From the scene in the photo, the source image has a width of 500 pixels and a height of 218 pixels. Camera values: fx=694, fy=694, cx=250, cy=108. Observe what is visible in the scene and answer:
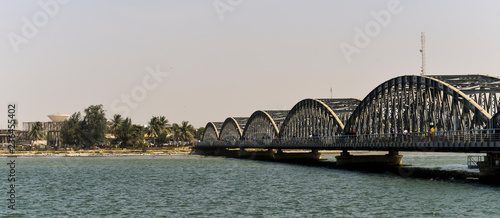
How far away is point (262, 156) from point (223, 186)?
306ft

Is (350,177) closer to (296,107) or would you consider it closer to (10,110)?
(10,110)

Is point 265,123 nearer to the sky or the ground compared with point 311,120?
nearer to the sky

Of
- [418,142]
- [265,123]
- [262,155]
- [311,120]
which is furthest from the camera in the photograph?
[265,123]

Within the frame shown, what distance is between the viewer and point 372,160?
109 meters

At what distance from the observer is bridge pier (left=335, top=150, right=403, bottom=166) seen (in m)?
109

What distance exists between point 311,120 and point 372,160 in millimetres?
32969

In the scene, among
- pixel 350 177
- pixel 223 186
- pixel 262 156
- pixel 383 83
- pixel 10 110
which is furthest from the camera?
pixel 262 156

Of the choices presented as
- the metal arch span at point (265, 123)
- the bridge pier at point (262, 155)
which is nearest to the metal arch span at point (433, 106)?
the bridge pier at point (262, 155)

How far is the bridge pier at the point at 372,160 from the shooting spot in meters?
109

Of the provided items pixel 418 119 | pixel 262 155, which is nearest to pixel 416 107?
pixel 418 119

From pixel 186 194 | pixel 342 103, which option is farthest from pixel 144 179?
pixel 342 103

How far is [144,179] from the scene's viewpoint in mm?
85750

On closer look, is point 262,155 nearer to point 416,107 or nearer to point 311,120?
point 311,120

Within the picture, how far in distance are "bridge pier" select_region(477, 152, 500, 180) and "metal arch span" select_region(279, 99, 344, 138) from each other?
170 ft
